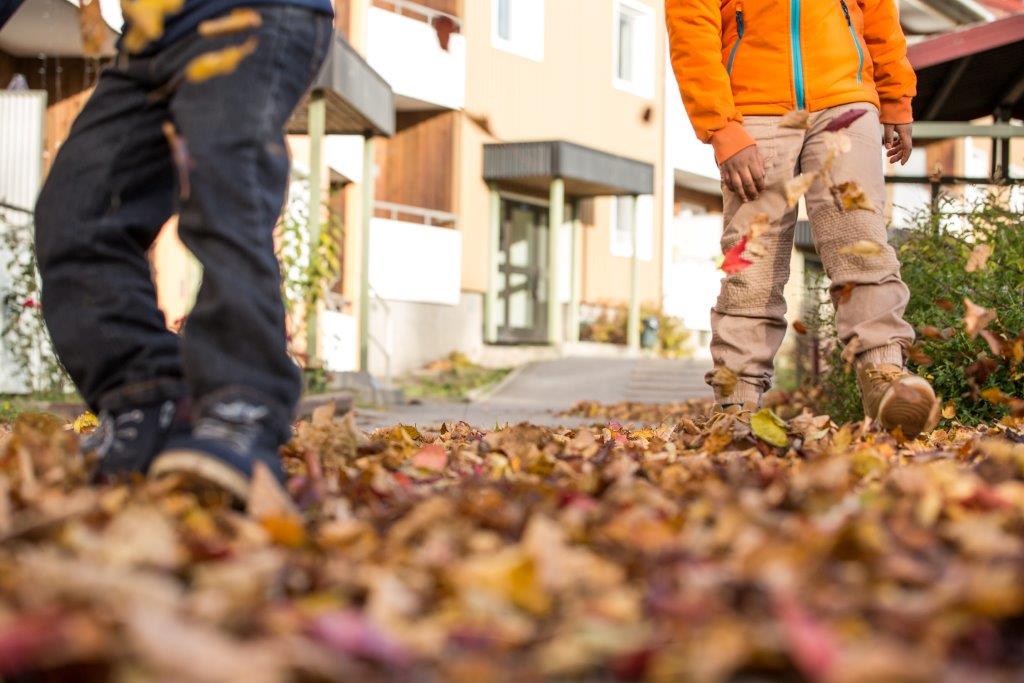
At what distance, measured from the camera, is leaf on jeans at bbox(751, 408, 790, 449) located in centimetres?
392

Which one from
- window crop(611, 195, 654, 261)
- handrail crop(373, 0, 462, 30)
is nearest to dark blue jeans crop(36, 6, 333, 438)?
handrail crop(373, 0, 462, 30)

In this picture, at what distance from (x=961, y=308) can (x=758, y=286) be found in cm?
170

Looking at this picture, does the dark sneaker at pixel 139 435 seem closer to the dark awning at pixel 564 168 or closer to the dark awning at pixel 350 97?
the dark awning at pixel 350 97

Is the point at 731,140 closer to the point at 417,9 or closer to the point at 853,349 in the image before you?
the point at 853,349

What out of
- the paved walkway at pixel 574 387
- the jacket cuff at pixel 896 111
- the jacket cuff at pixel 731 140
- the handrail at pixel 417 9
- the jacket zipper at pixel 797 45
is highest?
the handrail at pixel 417 9

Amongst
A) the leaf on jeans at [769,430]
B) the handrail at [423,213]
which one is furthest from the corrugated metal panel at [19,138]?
the handrail at [423,213]

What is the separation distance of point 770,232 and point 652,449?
1.18 m

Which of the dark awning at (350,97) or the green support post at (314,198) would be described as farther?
the dark awning at (350,97)

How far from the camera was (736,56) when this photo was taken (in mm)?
4828

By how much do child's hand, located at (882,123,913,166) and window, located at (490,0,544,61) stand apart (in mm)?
16744

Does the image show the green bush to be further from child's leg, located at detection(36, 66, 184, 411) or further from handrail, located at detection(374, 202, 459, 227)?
handrail, located at detection(374, 202, 459, 227)

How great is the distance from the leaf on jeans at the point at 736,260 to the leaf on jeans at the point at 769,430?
90cm

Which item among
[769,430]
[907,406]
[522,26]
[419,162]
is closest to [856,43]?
[907,406]

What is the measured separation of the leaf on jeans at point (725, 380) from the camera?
484cm
